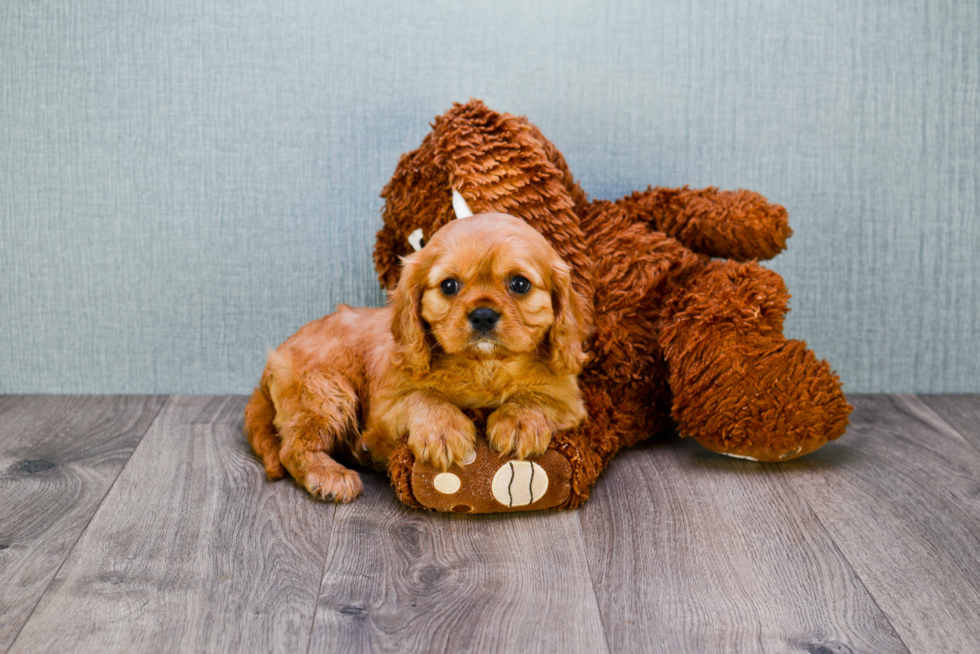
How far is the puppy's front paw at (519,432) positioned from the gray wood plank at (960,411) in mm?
1267

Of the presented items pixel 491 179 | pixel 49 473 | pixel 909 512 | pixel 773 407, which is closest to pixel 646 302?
pixel 773 407

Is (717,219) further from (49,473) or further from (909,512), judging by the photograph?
(49,473)

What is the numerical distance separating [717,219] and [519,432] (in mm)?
861

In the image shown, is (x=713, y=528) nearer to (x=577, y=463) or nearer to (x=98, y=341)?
(x=577, y=463)

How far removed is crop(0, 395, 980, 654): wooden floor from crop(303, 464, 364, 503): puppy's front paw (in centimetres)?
3

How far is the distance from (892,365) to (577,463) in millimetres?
1382

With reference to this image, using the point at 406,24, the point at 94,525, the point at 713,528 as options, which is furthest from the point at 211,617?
the point at 406,24

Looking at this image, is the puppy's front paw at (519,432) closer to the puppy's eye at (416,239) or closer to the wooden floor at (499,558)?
the wooden floor at (499,558)

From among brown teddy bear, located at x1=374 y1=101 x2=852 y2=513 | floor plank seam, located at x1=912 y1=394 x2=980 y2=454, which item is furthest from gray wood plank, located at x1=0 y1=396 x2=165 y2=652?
floor plank seam, located at x1=912 y1=394 x2=980 y2=454

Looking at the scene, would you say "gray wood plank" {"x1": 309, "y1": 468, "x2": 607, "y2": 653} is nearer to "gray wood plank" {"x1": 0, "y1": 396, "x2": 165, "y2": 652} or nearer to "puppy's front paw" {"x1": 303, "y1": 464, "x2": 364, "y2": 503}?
"puppy's front paw" {"x1": 303, "y1": 464, "x2": 364, "y2": 503}

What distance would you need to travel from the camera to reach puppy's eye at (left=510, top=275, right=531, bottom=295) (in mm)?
1766

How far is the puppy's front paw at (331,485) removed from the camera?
192 cm

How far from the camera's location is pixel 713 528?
1801 mm

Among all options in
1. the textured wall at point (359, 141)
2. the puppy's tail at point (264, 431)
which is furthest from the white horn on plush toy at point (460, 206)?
the puppy's tail at point (264, 431)
